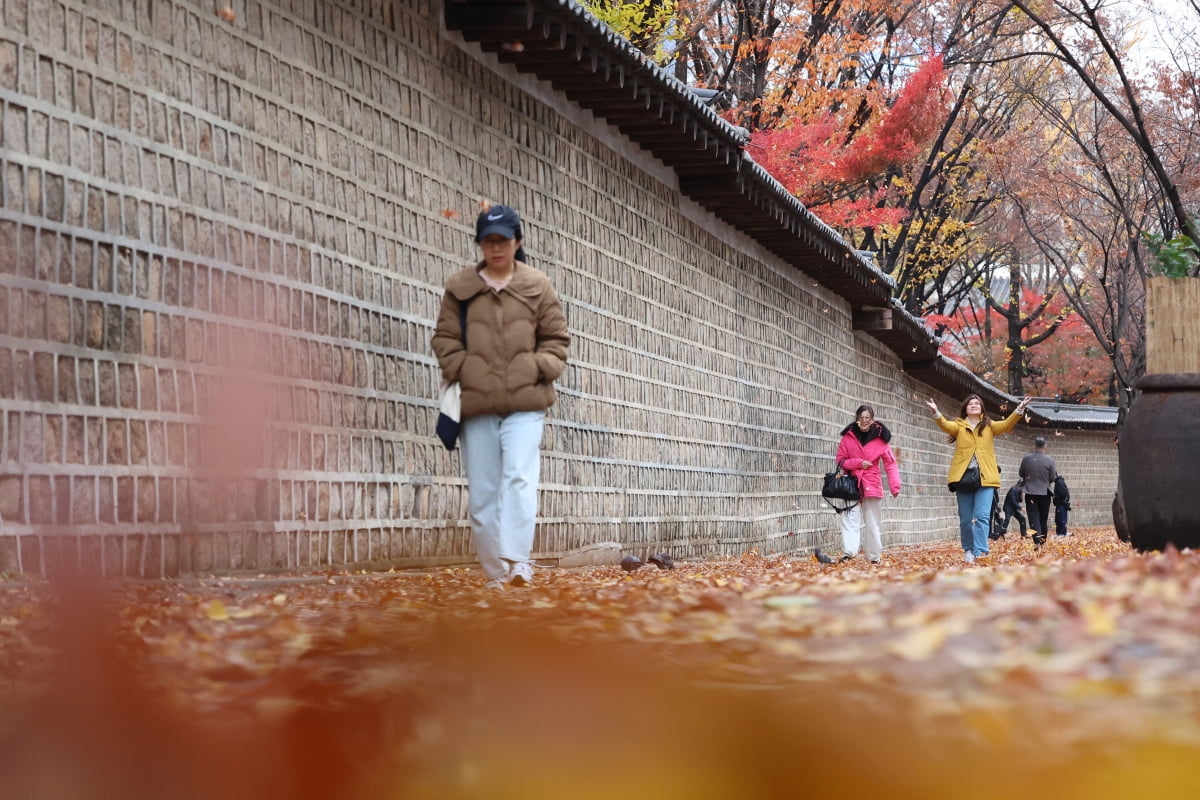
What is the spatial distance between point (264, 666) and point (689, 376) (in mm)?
12704

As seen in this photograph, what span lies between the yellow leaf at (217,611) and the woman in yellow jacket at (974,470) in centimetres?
1066

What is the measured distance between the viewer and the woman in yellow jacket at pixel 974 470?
48.6ft

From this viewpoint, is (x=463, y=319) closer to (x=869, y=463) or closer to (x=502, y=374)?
(x=502, y=374)

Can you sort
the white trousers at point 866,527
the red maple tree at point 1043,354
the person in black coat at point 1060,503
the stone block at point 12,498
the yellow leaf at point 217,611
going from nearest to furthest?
the yellow leaf at point 217,611, the stone block at point 12,498, the white trousers at point 866,527, the person in black coat at point 1060,503, the red maple tree at point 1043,354

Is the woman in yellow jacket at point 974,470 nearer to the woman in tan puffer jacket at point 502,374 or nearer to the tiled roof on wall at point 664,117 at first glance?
the tiled roof on wall at point 664,117

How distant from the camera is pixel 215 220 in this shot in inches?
300

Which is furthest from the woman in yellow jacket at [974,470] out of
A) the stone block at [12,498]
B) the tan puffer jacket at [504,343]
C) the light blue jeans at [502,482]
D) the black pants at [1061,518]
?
the black pants at [1061,518]

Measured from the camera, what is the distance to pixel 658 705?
2855 millimetres

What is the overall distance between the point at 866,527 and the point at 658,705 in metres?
13.0

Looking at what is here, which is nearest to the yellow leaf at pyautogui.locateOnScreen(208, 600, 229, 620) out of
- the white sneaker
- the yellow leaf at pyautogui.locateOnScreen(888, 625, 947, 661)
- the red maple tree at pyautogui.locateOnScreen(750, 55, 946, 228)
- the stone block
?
the stone block

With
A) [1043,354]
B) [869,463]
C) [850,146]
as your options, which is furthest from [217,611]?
[1043,354]

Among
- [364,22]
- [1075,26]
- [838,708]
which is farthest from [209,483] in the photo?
[1075,26]

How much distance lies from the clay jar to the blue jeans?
5333 mm

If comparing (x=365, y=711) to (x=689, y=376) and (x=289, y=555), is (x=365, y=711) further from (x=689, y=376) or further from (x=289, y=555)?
(x=689, y=376)
